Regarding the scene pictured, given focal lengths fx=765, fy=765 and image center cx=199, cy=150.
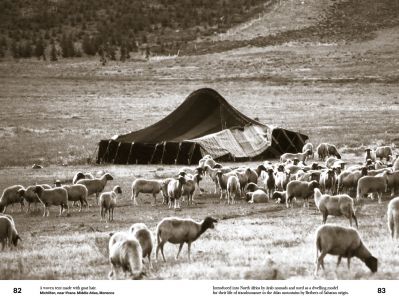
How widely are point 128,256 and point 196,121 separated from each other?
25.3 meters

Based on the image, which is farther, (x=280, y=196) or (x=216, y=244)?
(x=280, y=196)


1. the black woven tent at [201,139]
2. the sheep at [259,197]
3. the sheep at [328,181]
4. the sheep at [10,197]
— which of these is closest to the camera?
the sheep at [10,197]

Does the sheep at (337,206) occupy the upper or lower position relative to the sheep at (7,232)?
upper

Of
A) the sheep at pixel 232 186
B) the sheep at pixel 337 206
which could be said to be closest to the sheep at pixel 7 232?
the sheep at pixel 337 206

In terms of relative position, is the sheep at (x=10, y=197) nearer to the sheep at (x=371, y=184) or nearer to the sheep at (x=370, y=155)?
the sheep at (x=371, y=184)

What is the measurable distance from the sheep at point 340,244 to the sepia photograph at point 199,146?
0.09 feet

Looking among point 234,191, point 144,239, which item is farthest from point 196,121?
point 144,239

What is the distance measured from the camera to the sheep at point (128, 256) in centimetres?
1355

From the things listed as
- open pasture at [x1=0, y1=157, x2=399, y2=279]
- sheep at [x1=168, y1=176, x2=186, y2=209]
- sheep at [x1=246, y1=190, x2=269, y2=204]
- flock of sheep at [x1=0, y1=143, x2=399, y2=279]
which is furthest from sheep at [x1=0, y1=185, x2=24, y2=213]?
sheep at [x1=246, y1=190, x2=269, y2=204]

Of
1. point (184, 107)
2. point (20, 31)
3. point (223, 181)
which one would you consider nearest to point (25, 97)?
point (20, 31)

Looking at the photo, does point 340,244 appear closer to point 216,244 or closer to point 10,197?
point 216,244

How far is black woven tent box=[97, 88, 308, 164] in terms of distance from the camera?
3603 cm

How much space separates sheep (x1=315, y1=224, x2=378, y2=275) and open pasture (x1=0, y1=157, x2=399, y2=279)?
0.91ft

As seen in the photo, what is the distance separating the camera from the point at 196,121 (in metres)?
38.7
